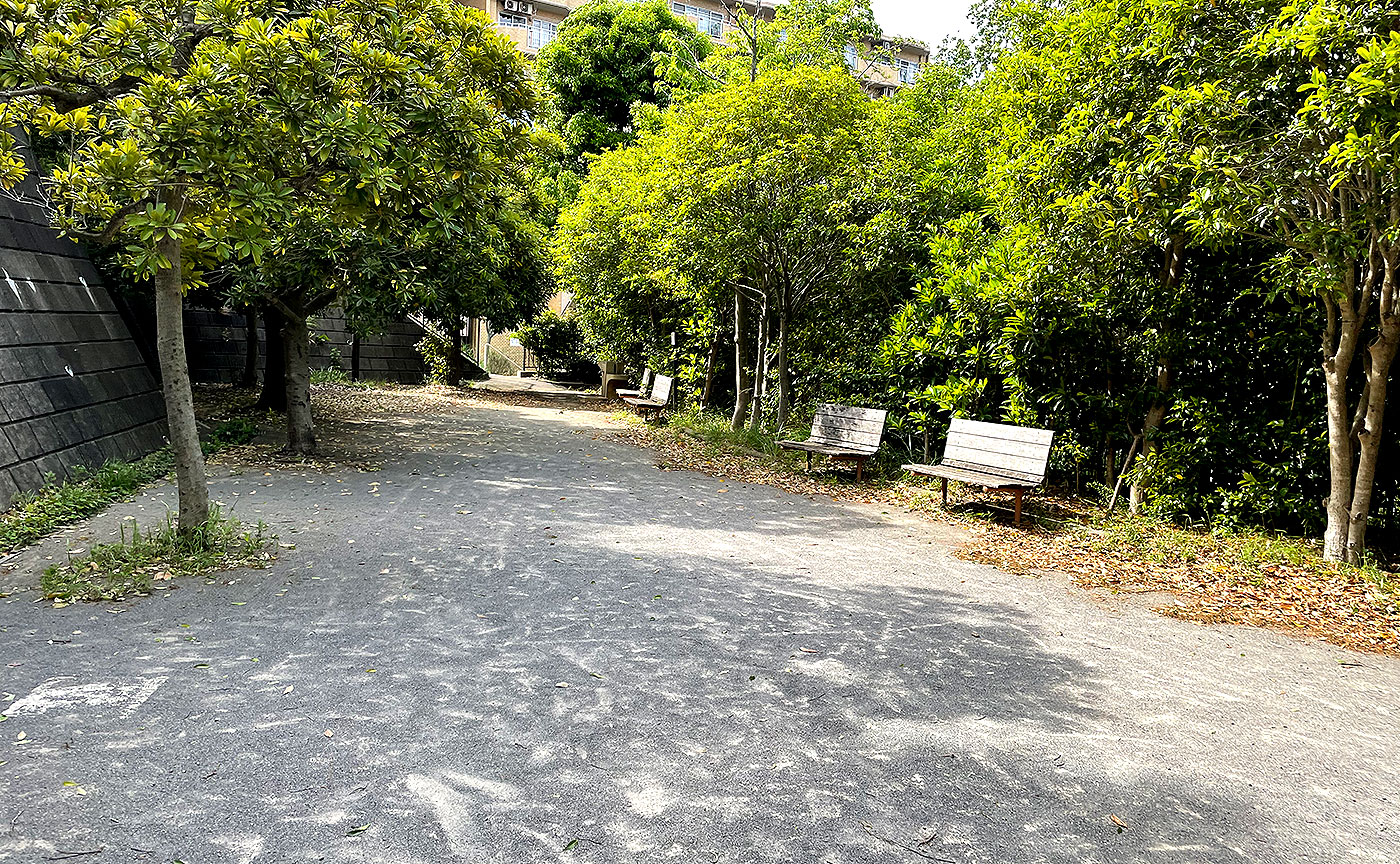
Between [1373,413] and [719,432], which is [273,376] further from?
[1373,413]

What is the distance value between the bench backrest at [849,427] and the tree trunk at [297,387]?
6.76 metres

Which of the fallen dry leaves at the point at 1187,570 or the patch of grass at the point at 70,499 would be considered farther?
the patch of grass at the point at 70,499

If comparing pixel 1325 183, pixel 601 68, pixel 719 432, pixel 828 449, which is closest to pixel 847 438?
pixel 828 449

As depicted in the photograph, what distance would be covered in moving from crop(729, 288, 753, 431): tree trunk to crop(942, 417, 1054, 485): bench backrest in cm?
567

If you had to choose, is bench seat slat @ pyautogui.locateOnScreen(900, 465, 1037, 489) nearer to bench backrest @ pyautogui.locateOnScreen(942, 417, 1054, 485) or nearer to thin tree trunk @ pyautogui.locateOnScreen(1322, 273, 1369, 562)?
bench backrest @ pyautogui.locateOnScreen(942, 417, 1054, 485)

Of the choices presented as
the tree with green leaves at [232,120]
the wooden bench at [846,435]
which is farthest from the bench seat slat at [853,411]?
the tree with green leaves at [232,120]

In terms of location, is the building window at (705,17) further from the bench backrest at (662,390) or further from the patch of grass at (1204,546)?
the patch of grass at (1204,546)

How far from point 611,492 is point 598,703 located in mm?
5901

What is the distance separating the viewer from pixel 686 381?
19078 millimetres

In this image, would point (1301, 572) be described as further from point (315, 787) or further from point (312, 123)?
point (312, 123)

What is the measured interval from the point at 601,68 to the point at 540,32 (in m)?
17.2

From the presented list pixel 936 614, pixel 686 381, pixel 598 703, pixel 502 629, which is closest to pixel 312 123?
pixel 502 629

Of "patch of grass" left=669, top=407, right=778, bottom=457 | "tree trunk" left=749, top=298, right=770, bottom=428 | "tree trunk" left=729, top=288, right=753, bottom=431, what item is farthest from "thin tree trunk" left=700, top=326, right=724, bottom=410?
"tree trunk" left=749, top=298, right=770, bottom=428

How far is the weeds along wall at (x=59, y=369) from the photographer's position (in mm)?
8078
